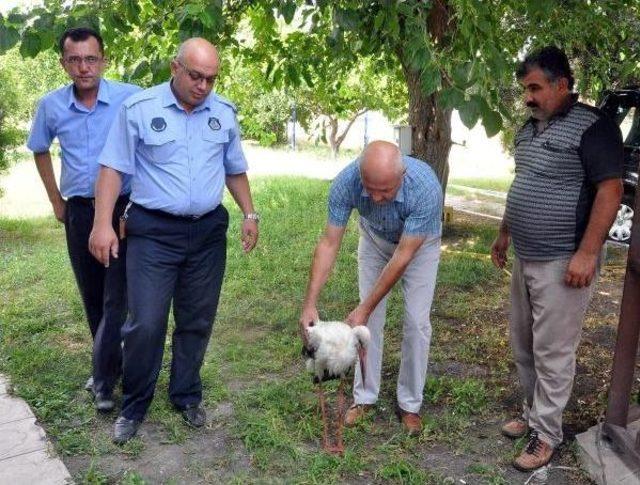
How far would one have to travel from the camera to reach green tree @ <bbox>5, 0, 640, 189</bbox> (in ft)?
8.78

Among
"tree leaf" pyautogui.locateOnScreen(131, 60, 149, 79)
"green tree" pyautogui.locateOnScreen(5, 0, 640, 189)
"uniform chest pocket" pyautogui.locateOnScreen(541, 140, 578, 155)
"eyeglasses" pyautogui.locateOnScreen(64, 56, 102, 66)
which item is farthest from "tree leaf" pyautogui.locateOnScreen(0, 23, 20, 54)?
"uniform chest pocket" pyautogui.locateOnScreen(541, 140, 578, 155)

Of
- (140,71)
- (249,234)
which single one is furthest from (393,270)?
(140,71)

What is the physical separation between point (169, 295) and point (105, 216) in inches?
20.2

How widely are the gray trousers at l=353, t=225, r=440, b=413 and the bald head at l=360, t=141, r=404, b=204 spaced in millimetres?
514

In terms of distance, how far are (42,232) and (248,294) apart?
4487 mm

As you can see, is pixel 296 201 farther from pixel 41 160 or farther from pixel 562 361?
pixel 562 361

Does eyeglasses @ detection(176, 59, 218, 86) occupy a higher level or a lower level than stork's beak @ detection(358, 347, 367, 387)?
higher

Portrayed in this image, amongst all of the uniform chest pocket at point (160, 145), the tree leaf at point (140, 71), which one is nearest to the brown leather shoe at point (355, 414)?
the uniform chest pocket at point (160, 145)

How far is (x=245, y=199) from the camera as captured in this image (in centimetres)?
349

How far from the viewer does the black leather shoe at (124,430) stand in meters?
3.20

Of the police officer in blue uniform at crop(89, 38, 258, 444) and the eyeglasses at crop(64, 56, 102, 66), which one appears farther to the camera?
the eyeglasses at crop(64, 56, 102, 66)

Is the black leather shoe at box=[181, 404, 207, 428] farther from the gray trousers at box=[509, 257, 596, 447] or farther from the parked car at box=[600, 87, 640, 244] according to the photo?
the parked car at box=[600, 87, 640, 244]

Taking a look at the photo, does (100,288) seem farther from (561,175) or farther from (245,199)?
(561,175)

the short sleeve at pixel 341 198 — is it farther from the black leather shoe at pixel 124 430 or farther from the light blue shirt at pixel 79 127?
the black leather shoe at pixel 124 430
